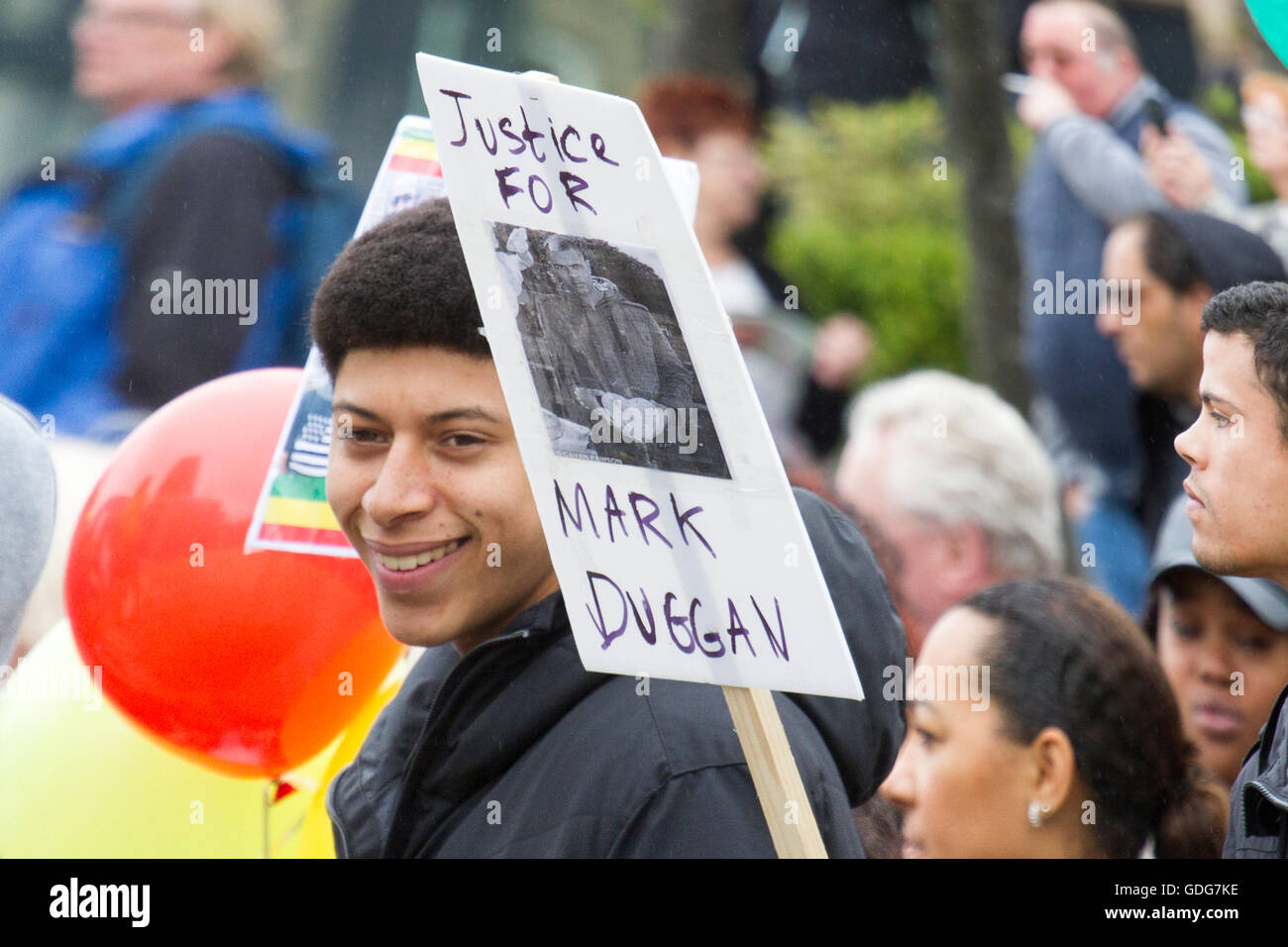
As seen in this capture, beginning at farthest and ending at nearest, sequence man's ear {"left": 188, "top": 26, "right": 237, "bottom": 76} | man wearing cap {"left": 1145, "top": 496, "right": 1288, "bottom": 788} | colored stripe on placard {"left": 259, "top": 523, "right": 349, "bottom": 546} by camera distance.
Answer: man's ear {"left": 188, "top": 26, "right": 237, "bottom": 76} → man wearing cap {"left": 1145, "top": 496, "right": 1288, "bottom": 788} → colored stripe on placard {"left": 259, "top": 523, "right": 349, "bottom": 546}

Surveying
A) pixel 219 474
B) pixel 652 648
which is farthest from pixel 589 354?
pixel 219 474

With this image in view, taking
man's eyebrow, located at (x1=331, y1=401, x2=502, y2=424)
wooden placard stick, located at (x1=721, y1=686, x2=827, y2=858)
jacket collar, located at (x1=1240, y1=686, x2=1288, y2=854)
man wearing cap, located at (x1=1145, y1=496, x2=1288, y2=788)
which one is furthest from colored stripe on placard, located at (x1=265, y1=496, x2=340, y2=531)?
man wearing cap, located at (x1=1145, y1=496, x2=1288, y2=788)

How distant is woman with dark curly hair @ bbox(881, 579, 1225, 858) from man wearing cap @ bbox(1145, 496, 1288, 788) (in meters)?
0.41

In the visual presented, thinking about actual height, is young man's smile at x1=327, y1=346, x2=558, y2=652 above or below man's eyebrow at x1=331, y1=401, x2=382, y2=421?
below

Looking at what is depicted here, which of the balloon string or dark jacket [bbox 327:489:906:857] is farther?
the balloon string

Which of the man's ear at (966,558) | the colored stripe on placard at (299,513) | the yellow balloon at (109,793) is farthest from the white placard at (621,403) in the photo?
the man's ear at (966,558)

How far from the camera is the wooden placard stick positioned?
1649 mm

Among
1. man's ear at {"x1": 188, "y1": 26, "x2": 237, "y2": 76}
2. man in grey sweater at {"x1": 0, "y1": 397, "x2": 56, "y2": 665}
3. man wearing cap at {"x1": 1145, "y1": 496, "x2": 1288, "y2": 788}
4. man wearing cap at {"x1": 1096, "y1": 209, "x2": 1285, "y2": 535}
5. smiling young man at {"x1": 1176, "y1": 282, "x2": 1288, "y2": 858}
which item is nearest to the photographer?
smiling young man at {"x1": 1176, "y1": 282, "x2": 1288, "y2": 858}

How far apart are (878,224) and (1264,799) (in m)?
6.64

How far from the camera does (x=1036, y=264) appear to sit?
454cm

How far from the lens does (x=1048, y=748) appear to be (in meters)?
2.53

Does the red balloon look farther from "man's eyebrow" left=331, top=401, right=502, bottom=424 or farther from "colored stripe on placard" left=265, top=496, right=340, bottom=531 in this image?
"man's eyebrow" left=331, top=401, right=502, bottom=424

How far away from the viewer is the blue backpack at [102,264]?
11.8 ft
